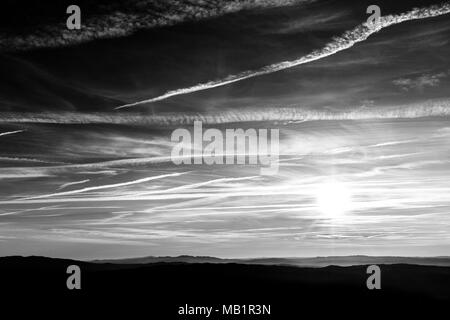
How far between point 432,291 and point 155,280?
60.4ft

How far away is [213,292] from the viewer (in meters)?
24.5

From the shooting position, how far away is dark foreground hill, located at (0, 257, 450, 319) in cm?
2075

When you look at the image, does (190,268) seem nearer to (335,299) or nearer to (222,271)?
(222,271)

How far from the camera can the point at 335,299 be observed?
944 inches

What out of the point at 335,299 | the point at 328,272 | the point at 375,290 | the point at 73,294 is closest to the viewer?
the point at 73,294

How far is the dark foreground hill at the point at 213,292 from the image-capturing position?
817 inches

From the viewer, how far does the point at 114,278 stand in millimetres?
27922

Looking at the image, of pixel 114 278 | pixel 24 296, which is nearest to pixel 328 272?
pixel 114 278
